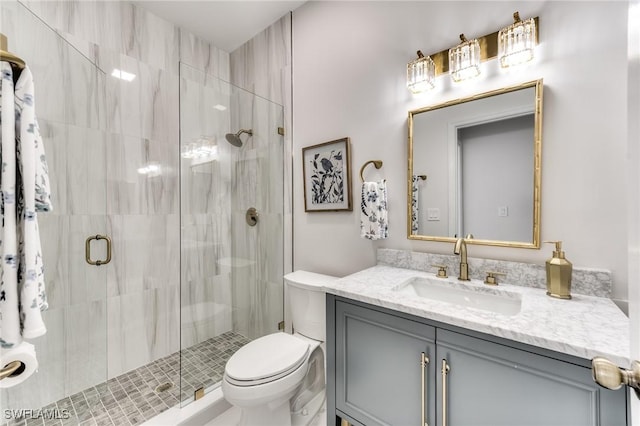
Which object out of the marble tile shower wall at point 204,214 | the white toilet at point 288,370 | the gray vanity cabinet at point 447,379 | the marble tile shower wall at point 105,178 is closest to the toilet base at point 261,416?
the white toilet at point 288,370

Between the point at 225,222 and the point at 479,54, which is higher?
the point at 479,54

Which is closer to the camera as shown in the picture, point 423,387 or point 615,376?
point 615,376

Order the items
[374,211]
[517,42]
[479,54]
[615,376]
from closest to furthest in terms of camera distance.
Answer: [615,376]
[517,42]
[479,54]
[374,211]

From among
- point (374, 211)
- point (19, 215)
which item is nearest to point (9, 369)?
point (19, 215)

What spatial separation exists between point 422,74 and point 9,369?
189 centimetres

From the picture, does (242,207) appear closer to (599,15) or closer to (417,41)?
(417,41)

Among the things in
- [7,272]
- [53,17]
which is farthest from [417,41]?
[53,17]

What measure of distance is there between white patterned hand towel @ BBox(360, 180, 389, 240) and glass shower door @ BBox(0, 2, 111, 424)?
1.65 m

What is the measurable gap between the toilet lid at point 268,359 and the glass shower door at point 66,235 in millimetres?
888

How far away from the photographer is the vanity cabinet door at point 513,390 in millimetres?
688

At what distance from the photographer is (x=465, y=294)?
123 cm

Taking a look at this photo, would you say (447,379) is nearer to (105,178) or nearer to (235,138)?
(235,138)

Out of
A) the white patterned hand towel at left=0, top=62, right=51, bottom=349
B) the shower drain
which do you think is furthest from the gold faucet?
the shower drain

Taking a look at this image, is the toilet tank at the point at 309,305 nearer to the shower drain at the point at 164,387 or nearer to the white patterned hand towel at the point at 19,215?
the shower drain at the point at 164,387
